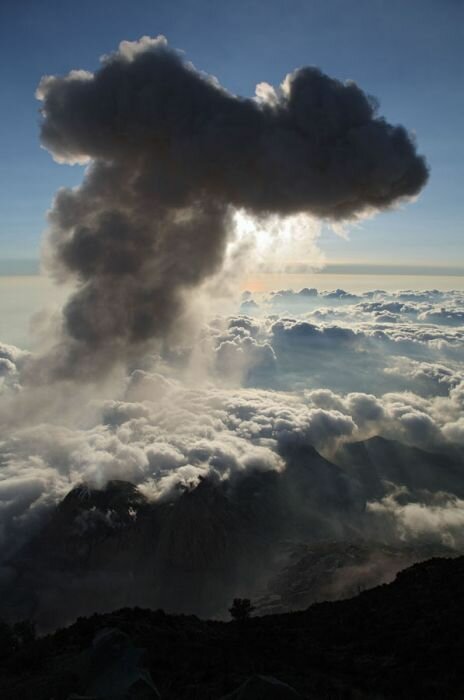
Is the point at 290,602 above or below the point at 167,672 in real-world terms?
below

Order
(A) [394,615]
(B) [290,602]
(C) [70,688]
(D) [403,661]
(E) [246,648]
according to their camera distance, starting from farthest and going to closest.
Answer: (B) [290,602], (A) [394,615], (E) [246,648], (D) [403,661], (C) [70,688]

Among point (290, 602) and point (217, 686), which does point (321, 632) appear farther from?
point (290, 602)

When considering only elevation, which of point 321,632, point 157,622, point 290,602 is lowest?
point 290,602

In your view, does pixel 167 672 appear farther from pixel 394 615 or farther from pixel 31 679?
pixel 394 615

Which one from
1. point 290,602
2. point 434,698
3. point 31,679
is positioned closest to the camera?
point 434,698

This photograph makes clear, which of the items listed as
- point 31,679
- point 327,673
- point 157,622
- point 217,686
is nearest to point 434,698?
point 327,673

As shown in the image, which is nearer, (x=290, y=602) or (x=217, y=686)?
A: (x=217, y=686)
